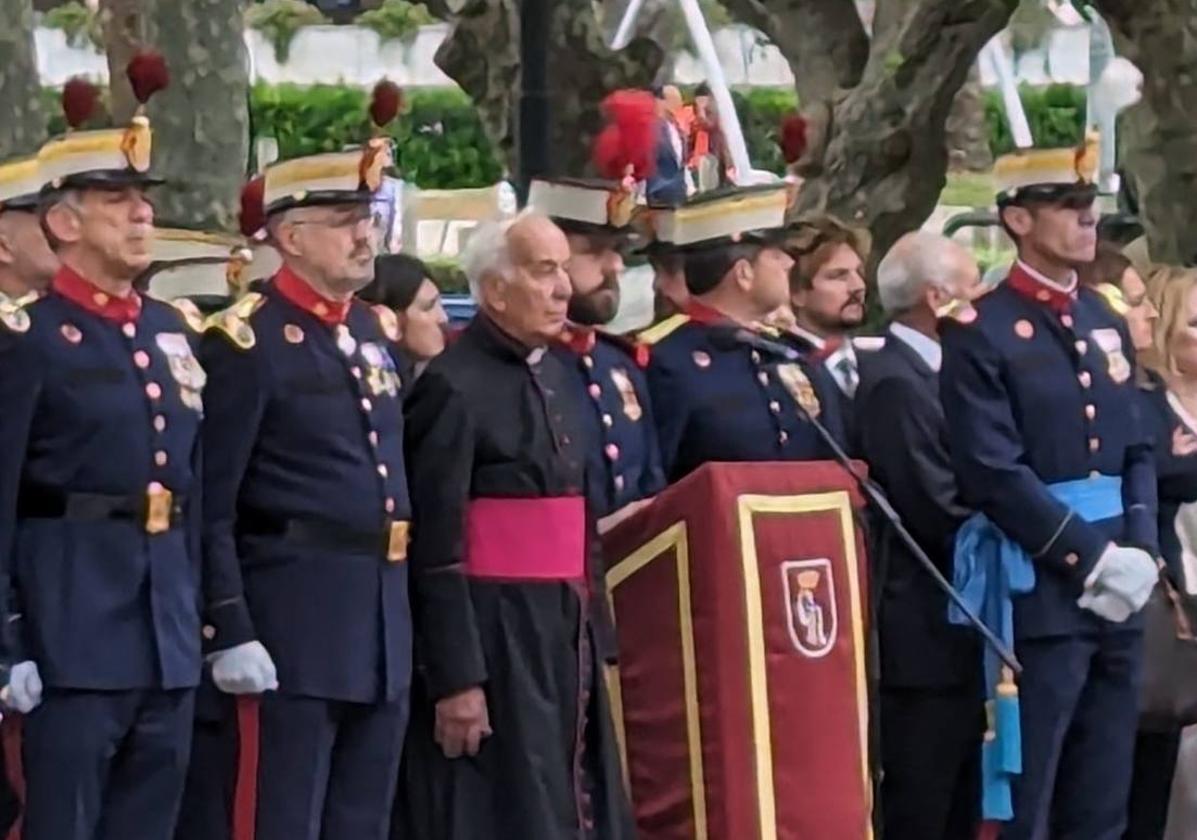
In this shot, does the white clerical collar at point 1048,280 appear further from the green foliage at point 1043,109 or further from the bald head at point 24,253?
the green foliage at point 1043,109

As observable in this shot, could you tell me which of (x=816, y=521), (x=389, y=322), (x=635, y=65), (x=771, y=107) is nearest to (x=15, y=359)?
(x=389, y=322)

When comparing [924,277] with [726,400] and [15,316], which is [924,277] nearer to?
[726,400]

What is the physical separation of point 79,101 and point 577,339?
133 centimetres

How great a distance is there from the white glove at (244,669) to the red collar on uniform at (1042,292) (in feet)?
7.05

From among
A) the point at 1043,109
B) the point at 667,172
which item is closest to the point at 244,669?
the point at 667,172

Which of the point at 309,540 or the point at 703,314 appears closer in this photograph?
the point at 309,540

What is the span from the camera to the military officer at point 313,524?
18.6ft

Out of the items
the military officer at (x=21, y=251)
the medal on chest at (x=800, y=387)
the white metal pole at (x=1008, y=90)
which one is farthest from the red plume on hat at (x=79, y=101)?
the white metal pole at (x=1008, y=90)

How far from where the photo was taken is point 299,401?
5688 mm

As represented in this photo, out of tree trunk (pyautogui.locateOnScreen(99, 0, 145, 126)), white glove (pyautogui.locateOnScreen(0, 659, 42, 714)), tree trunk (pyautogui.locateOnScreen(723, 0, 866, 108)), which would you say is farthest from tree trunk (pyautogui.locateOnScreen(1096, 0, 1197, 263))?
white glove (pyautogui.locateOnScreen(0, 659, 42, 714))

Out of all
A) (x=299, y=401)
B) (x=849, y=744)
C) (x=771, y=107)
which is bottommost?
(x=771, y=107)

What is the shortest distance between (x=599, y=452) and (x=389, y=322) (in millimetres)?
565

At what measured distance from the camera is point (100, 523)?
211 inches

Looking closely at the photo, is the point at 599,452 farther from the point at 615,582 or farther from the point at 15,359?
the point at 15,359
